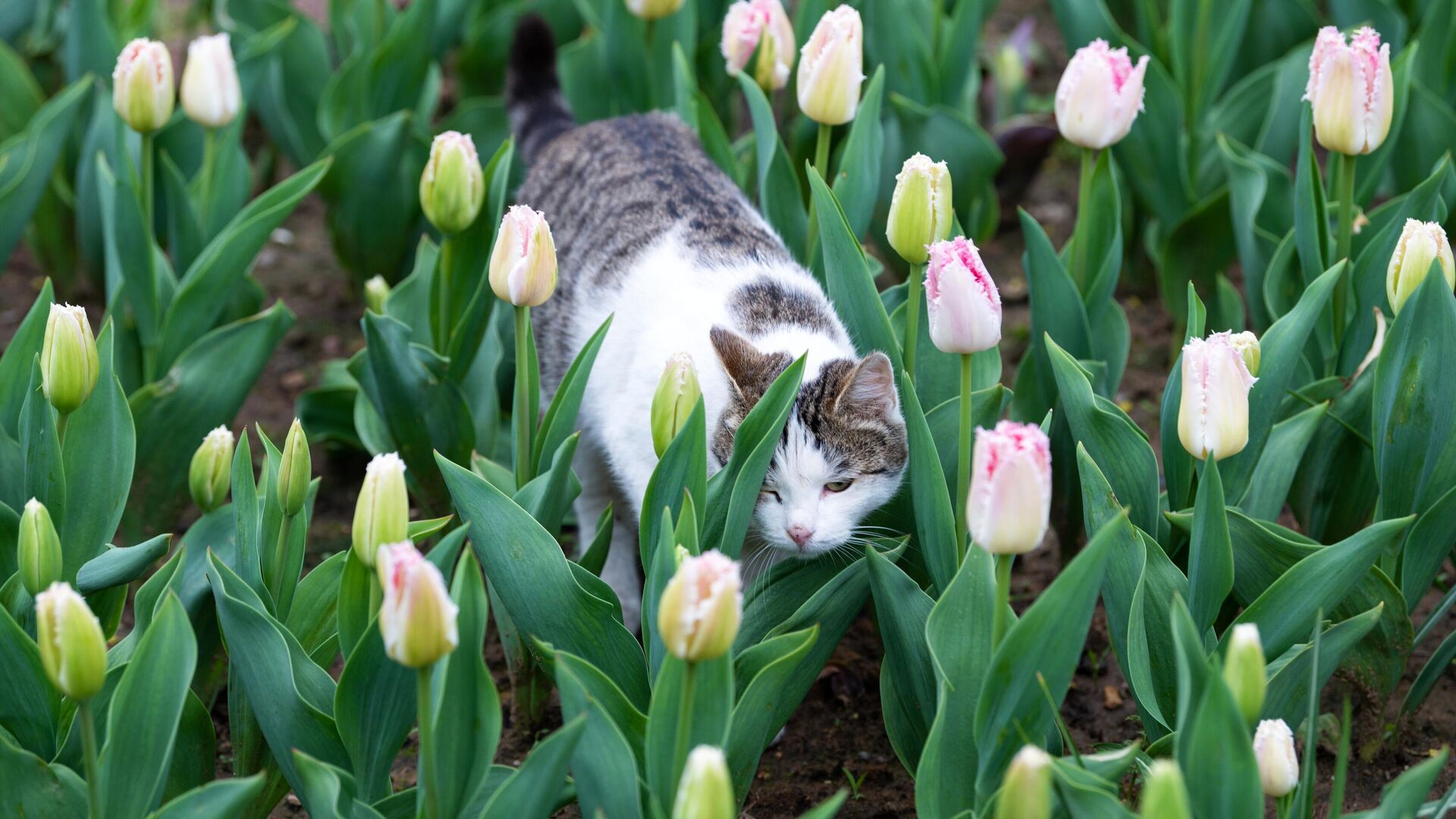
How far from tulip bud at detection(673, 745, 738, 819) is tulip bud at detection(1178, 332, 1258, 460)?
32.5 inches

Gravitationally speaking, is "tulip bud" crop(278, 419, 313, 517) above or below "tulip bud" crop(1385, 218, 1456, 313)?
below

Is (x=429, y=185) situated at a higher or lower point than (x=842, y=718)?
higher

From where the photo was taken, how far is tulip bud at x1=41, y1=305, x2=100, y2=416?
1.92 metres

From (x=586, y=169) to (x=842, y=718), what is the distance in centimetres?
133

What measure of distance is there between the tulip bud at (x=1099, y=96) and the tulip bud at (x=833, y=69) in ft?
1.18

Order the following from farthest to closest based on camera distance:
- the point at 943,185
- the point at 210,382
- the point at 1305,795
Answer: the point at 210,382 → the point at 943,185 → the point at 1305,795

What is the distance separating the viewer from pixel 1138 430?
2129 millimetres

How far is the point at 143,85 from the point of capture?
2.52 m

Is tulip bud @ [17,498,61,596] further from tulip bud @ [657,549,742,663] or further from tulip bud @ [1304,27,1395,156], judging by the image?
tulip bud @ [1304,27,1395,156]

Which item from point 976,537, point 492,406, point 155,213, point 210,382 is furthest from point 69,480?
point 976,537

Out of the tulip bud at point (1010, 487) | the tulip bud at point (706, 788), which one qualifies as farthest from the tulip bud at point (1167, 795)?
the tulip bud at point (706, 788)

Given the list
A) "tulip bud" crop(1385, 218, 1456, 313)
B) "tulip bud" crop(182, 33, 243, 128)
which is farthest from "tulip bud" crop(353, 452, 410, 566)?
"tulip bud" crop(1385, 218, 1456, 313)

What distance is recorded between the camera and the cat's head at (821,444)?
2174mm

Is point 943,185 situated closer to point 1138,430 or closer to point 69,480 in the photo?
point 1138,430
